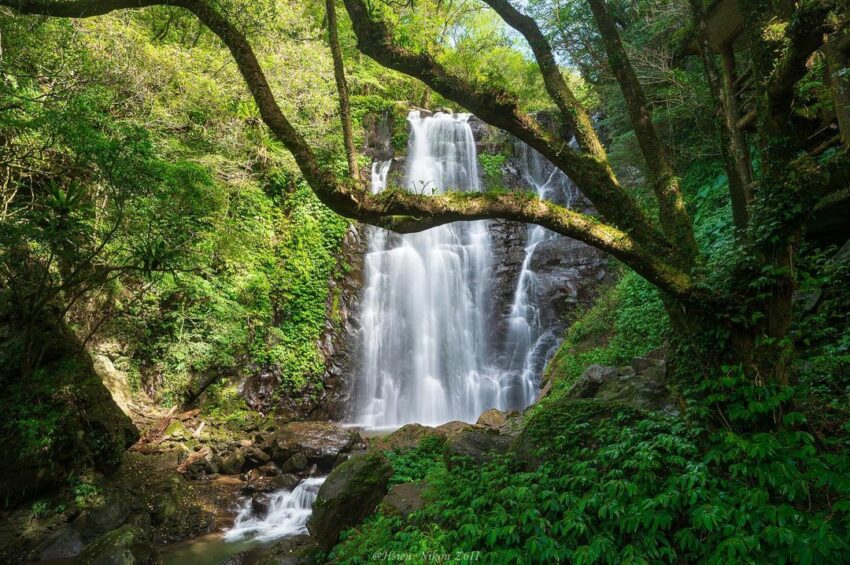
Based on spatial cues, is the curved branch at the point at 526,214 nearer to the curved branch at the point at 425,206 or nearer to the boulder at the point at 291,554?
the curved branch at the point at 425,206

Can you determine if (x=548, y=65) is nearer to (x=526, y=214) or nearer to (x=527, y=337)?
(x=526, y=214)

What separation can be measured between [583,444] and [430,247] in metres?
11.9

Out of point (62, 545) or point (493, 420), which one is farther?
point (493, 420)

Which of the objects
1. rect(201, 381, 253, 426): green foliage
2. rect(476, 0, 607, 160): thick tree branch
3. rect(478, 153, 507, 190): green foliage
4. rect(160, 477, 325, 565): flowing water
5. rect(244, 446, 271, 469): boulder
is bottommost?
rect(160, 477, 325, 565): flowing water

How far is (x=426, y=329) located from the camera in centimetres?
1472

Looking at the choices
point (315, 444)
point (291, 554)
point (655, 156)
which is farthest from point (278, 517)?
point (655, 156)

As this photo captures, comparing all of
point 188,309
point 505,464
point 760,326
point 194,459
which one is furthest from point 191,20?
point 760,326

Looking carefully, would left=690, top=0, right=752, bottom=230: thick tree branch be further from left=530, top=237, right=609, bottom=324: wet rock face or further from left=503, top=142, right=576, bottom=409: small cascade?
left=503, top=142, right=576, bottom=409: small cascade

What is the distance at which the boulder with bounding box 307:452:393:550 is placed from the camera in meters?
5.62

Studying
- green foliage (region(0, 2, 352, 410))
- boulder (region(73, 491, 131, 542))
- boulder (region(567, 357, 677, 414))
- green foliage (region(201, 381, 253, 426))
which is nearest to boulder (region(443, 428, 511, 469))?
boulder (region(567, 357, 677, 414))

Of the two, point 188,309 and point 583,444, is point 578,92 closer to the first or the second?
point 188,309

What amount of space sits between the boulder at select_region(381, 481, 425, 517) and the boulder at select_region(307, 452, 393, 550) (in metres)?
0.53

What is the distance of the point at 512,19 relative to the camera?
5.06m

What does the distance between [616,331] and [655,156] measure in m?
6.03
